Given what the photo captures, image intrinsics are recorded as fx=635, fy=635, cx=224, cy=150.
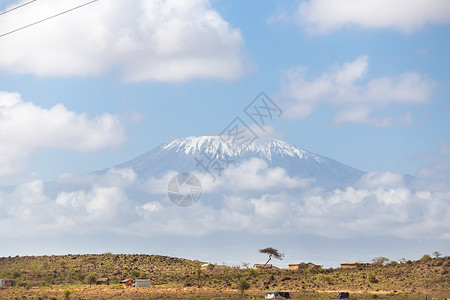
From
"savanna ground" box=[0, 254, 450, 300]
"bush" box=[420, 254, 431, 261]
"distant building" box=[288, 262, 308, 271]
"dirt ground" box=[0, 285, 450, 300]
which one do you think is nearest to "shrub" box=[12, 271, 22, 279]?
"savanna ground" box=[0, 254, 450, 300]

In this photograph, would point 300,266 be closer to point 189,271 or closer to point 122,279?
point 189,271

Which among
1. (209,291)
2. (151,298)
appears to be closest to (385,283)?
(209,291)

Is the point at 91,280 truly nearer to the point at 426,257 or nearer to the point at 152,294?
the point at 152,294

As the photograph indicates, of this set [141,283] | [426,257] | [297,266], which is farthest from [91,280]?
[426,257]

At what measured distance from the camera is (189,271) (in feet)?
399

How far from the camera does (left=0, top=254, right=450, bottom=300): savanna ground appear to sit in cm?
8494

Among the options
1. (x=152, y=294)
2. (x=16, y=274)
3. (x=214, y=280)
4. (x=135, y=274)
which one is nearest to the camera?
(x=152, y=294)

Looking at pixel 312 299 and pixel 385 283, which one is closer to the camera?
pixel 312 299

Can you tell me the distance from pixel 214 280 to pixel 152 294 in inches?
742

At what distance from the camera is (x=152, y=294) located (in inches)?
3442

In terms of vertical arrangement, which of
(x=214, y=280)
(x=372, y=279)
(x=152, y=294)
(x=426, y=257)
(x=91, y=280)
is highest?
(x=426, y=257)

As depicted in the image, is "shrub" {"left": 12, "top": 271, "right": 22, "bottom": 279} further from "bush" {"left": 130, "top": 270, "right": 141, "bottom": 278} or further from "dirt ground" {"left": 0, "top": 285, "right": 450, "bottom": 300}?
"bush" {"left": 130, "top": 270, "right": 141, "bottom": 278}

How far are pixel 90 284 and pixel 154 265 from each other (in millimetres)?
29474

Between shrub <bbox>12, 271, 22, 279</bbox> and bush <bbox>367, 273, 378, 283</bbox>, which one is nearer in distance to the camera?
bush <bbox>367, 273, 378, 283</bbox>
